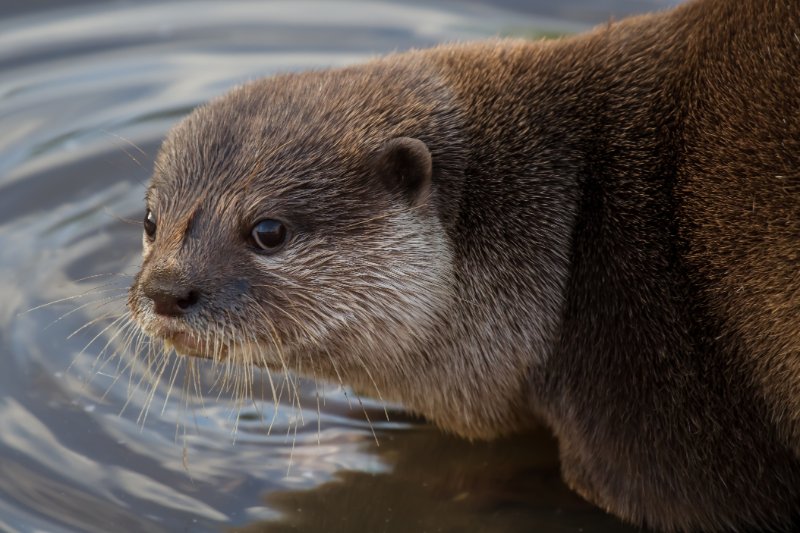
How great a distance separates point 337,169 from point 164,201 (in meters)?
0.57

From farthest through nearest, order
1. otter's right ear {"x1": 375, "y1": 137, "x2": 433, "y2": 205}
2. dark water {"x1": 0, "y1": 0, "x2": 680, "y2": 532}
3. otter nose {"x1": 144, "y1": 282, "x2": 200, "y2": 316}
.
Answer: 1. dark water {"x1": 0, "y1": 0, "x2": 680, "y2": 532}
2. otter's right ear {"x1": 375, "y1": 137, "x2": 433, "y2": 205}
3. otter nose {"x1": 144, "y1": 282, "x2": 200, "y2": 316}

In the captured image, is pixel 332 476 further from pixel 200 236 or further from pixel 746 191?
pixel 746 191

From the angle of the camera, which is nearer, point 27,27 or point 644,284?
point 644,284

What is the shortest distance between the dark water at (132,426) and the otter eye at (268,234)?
0.90 metres

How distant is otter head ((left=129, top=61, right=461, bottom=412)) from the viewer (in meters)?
3.93

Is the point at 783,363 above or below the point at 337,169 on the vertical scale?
below

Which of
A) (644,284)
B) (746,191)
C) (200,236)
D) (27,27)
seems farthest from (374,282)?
(27,27)

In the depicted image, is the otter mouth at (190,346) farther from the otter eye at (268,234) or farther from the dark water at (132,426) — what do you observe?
the dark water at (132,426)

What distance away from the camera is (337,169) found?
4.09 meters

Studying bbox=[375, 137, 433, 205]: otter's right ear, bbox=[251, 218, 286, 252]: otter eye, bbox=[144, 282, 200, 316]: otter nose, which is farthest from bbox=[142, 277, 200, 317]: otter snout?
bbox=[375, 137, 433, 205]: otter's right ear

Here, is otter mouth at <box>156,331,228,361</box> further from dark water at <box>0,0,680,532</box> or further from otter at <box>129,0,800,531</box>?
dark water at <box>0,0,680,532</box>

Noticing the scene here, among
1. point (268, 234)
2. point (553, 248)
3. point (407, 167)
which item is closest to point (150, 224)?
point (268, 234)

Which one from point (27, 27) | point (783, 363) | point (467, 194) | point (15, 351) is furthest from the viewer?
point (27, 27)

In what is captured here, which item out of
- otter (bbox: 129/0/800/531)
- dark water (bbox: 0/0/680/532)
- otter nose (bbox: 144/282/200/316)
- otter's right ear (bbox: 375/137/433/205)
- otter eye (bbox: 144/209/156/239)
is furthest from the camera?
dark water (bbox: 0/0/680/532)
